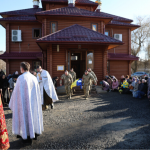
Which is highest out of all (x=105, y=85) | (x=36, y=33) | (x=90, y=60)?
(x=36, y=33)

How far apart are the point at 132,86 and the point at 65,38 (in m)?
6.58

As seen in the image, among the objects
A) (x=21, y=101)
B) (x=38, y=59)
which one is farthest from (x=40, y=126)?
(x=38, y=59)

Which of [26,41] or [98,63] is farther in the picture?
[26,41]

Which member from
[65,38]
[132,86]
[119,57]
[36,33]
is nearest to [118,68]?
[119,57]

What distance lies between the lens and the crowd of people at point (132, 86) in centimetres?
1025

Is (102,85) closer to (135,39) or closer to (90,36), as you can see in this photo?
(90,36)

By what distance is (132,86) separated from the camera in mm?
11477

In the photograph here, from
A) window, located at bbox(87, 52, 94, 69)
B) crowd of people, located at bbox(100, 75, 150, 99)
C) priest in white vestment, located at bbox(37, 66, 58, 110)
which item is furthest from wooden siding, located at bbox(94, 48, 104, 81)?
priest in white vestment, located at bbox(37, 66, 58, 110)

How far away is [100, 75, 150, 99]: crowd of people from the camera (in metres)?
10.3

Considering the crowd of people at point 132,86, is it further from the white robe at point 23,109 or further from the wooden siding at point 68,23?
the white robe at point 23,109

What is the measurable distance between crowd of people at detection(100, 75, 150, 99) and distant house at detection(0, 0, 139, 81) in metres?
1.00

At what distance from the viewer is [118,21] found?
19.8 m

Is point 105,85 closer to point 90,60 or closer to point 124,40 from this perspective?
point 90,60

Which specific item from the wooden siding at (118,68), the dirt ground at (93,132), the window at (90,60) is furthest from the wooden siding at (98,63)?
the dirt ground at (93,132)
